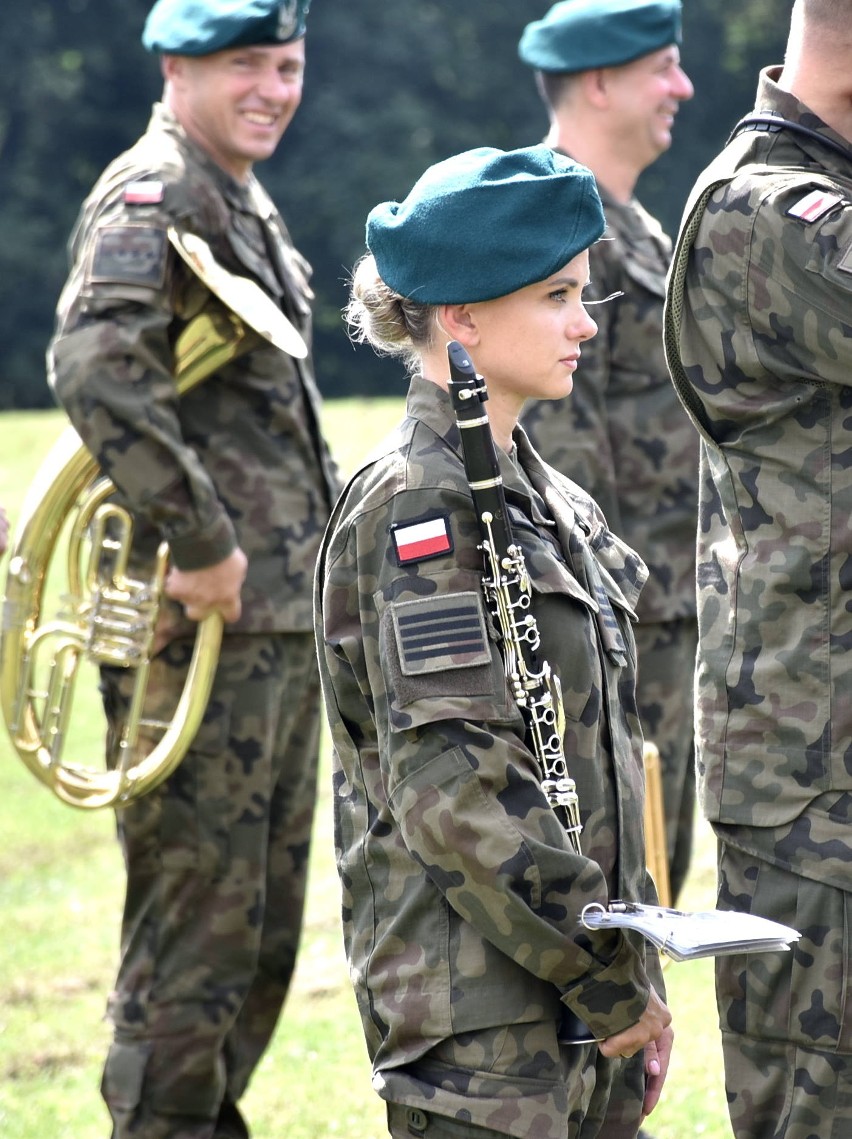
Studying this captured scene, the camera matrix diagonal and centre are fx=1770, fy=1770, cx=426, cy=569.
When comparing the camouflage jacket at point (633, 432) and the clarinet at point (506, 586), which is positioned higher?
the clarinet at point (506, 586)

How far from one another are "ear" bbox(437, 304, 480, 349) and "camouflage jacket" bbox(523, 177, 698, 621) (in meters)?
2.12

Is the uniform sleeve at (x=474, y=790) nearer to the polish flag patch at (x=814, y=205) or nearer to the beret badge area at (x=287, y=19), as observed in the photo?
the polish flag patch at (x=814, y=205)

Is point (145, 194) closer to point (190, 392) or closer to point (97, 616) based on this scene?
point (190, 392)

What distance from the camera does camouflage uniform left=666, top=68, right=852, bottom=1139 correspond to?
2.75 metres

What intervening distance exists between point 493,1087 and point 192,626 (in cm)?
196

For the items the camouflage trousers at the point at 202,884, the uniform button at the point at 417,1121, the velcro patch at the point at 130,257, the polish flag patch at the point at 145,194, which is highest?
the polish flag patch at the point at 145,194

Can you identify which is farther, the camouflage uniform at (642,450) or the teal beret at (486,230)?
the camouflage uniform at (642,450)

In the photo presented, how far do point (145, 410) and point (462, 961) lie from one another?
6.21ft

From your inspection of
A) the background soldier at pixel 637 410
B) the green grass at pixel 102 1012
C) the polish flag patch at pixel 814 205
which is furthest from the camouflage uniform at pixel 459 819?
the background soldier at pixel 637 410

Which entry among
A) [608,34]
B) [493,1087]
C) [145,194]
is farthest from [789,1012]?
[608,34]

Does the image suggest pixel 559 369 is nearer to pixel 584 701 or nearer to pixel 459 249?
pixel 459 249

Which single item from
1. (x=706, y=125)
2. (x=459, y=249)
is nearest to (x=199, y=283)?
(x=459, y=249)

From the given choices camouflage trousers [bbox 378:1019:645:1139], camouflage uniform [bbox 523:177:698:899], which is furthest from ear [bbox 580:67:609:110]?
camouflage trousers [bbox 378:1019:645:1139]

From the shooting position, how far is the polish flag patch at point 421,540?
241 cm
